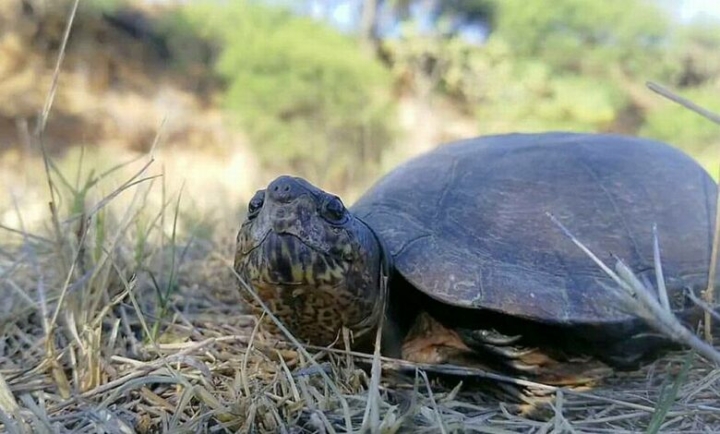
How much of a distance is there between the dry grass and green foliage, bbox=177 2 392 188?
34.9 ft

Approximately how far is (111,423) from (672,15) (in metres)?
18.7

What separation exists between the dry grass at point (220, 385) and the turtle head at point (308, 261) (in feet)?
0.27

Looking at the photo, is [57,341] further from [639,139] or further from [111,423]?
[639,139]

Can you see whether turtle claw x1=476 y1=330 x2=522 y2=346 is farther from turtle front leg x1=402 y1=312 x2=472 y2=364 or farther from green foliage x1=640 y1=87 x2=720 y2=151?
green foliage x1=640 y1=87 x2=720 y2=151

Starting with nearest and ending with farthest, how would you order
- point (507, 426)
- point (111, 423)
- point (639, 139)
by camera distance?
point (111, 423)
point (507, 426)
point (639, 139)

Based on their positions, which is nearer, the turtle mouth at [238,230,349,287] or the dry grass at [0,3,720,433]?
Result: the dry grass at [0,3,720,433]

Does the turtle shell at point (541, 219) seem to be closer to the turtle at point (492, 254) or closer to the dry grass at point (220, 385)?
the turtle at point (492, 254)

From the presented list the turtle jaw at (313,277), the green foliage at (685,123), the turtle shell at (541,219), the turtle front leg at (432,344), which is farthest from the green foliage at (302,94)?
the turtle jaw at (313,277)

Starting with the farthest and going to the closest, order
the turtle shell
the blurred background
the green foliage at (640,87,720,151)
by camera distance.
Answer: the green foliage at (640,87,720,151), the blurred background, the turtle shell

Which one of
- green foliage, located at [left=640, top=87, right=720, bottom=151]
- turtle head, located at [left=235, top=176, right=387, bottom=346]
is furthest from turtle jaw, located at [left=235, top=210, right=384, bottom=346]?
green foliage, located at [left=640, top=87, right=720, bottom=151]

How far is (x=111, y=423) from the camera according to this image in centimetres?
93

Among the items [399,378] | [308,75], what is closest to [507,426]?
[399,378]

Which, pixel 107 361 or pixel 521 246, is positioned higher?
pixel 521 246

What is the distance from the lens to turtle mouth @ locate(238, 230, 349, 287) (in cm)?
110
